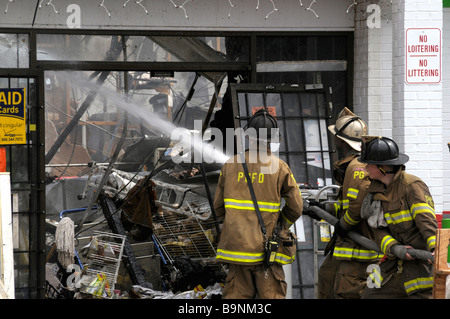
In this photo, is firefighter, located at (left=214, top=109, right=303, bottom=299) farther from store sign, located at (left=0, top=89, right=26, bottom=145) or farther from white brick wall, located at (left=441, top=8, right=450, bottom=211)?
white brick wall, located at (left=441, top=8, right=450, bottom=211)

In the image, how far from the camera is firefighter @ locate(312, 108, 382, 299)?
19.6 ft

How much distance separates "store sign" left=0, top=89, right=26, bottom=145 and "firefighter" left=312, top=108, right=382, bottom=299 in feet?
11.4

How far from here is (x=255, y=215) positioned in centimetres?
598

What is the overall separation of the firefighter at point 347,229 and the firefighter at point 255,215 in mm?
437

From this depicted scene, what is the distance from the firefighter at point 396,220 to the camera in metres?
5.02

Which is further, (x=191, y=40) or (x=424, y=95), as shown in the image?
(x=191, y=40)

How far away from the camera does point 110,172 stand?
9688 mm

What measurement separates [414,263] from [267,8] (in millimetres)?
4280

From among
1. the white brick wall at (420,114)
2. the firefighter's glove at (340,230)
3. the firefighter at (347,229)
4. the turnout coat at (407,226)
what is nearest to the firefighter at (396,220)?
the turnout coat at (407,226)

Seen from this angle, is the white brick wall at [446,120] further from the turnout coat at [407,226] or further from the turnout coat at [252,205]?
the turnout coat at [407,226]

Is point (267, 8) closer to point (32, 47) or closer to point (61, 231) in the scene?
point (32, 47)
